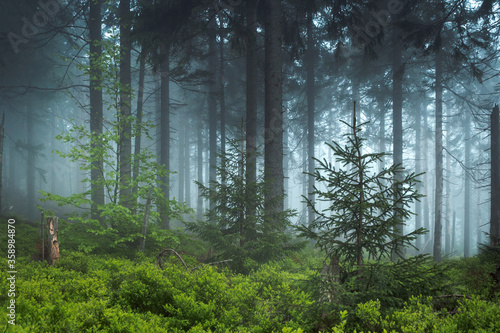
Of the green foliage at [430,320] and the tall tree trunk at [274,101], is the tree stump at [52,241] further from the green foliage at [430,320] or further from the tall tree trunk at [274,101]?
the green foliage at [430,320]

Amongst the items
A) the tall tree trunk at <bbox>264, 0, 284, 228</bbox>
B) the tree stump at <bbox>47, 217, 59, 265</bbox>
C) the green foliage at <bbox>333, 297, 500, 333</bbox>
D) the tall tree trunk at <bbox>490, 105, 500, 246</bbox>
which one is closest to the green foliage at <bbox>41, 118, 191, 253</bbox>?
the tree stump at <bbox>47, 217, 59, 265</bbox>

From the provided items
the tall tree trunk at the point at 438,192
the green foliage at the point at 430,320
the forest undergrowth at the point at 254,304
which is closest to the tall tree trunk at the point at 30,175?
the forest undergrowth at the point at 254,304

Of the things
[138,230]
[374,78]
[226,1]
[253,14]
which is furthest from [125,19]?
[374,78]

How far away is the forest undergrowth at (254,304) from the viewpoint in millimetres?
3074

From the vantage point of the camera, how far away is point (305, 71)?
20.0 meters

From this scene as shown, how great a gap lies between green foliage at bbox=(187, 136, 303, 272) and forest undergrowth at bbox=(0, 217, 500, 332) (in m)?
2.00

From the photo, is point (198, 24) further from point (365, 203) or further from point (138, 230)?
point (365, 203)

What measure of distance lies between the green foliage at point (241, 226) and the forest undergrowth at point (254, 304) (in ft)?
6.56

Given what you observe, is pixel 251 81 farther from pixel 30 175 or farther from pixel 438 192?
pixel 30 175

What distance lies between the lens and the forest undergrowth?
3074 millimetres

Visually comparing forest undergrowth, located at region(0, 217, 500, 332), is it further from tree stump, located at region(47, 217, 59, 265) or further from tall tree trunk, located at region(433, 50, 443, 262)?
tall tree trunk, located at region(433, 50, 443, 262)

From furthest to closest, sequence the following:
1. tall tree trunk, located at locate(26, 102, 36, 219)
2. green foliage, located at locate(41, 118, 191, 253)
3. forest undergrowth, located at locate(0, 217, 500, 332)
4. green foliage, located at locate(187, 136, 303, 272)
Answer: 1. tall tree trunk, located at locate(26, 102, 36, 219)
2. green foliage, located at locate(41, 118, 191, 253)
3. green foliage, located at locate(187, 136, 303, 272)
4. forest undergrowth, located at locate(0, 217, 500, 332)

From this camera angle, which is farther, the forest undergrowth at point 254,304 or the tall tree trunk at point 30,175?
the tall tree trunk at point 30,175

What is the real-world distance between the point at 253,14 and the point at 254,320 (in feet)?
36.5
